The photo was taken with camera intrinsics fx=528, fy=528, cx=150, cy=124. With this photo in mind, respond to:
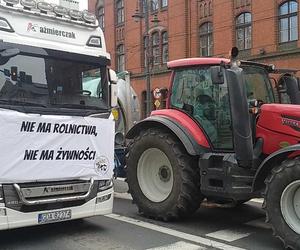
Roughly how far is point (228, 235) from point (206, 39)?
28.3 m

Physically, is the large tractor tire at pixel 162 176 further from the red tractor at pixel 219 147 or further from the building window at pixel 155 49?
the building window at pixel 155 49

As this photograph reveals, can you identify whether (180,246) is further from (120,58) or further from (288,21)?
(120,58)

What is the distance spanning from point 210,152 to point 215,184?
0.51 m

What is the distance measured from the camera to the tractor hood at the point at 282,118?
22.3 feet

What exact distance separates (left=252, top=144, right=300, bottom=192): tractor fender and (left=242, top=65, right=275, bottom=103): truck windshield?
4.34ft

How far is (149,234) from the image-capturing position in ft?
24.1

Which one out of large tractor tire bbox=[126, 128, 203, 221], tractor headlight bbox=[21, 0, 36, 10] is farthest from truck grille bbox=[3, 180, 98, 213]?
tractor headlight bbox=[21, 0, 36, 10]

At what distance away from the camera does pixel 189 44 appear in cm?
3578

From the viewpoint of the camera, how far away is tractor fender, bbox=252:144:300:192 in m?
6.43

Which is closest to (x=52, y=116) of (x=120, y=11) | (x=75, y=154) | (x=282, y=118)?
(x=75, y=154)

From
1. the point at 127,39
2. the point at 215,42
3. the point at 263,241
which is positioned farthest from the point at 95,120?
the point at 127,39

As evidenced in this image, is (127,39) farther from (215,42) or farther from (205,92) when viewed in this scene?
(205,92)

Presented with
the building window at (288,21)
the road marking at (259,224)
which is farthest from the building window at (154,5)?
the road marking at (259,224)

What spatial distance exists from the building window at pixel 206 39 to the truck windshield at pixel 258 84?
26.2 metres
